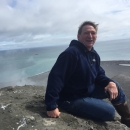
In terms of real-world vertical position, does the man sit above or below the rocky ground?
above

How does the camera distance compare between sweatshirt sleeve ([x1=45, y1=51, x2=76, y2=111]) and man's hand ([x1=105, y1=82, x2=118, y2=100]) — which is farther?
man's hand ([x1=105, y1=82, x2=118, y2=100])

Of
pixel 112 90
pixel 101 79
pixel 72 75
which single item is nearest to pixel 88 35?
pixel 72 75

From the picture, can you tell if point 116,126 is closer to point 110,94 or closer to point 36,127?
point 110,94

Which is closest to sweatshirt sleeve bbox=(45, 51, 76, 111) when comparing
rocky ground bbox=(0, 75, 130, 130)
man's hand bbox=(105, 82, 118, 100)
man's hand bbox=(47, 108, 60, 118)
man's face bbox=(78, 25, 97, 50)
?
man's hand bbox=(47, 108, 60, 118)

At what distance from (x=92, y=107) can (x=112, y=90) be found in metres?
0.63

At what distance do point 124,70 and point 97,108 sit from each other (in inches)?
1354

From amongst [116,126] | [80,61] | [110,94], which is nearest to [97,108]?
[110,94]

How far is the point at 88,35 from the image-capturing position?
14.4 ft

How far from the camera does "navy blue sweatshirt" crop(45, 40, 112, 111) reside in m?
3.97

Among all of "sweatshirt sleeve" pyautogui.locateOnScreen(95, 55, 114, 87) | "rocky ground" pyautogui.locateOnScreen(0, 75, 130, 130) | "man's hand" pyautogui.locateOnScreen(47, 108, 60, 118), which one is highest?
"sweatshirt sleeve" pyautogui.locateOnScreen(95, 55, 114, 87)

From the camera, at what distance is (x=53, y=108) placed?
4.03m

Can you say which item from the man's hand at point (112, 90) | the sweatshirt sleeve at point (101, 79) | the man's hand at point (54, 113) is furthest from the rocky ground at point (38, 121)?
the sweatshirt sleeve at point (101, 79)

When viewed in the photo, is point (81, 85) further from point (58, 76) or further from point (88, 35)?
point (88, 35)

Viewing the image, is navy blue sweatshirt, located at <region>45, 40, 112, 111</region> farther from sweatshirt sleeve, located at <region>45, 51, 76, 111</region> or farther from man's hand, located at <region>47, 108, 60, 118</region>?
man's hand, located at <region>47, 108, 60, 118</region>
